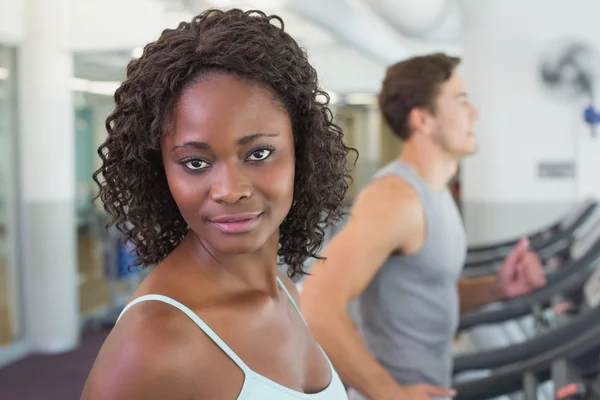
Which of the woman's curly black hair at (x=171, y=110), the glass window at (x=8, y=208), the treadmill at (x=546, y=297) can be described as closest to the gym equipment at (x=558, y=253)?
the treadmill at (x=546, y=297)

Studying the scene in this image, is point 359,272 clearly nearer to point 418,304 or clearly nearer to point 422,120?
point 418,304

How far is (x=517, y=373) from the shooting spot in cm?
176

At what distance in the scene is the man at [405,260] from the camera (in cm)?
134

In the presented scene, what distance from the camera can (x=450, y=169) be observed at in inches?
67.1

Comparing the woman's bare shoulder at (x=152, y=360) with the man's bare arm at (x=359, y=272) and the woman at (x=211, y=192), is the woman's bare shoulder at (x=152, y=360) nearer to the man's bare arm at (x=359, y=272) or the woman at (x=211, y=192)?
the woman at (x=211, y=192)

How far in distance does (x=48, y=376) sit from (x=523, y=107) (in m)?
3.50

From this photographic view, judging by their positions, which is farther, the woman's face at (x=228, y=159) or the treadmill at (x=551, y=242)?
the treadmill at (x=551, y=242)

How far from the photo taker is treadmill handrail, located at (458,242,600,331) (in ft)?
7.88

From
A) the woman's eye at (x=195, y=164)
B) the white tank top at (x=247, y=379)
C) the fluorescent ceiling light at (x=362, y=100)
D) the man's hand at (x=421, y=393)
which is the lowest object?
the man's hand at (x=421, y=393)

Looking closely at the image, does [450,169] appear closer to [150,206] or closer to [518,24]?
[150,206]

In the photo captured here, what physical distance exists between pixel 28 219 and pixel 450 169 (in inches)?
151

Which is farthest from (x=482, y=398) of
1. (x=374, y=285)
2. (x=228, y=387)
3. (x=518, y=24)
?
(x=518, y=24)

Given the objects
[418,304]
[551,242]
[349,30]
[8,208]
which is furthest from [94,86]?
[418,304]

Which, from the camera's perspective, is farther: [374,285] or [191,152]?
[374,285]
